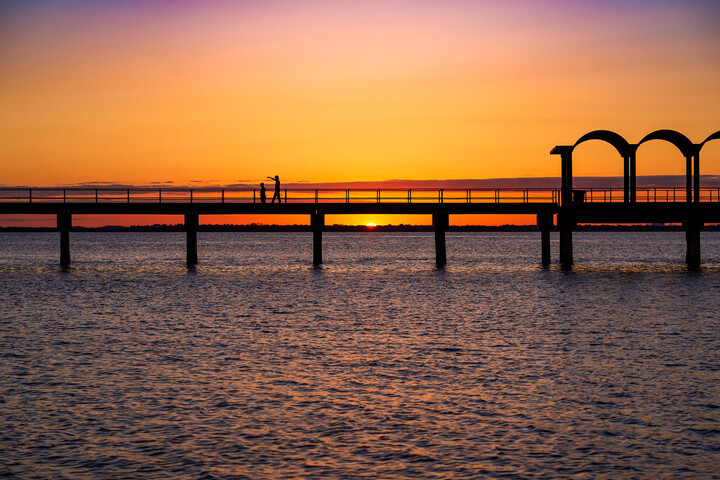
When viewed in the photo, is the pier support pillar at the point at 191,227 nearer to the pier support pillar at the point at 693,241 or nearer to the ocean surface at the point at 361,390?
the ocean surface at the point at 361,390

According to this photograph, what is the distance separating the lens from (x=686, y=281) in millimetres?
50719

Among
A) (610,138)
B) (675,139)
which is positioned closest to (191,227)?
(610,138)

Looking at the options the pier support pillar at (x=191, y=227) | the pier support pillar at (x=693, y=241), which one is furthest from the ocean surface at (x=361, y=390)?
the pier support pillar at (x=693, y=241)

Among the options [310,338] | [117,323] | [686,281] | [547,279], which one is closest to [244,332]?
[310,338]

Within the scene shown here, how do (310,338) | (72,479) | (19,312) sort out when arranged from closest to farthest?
(72,479) < (310,338) < (19,312)

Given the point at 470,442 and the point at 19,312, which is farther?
the point at 19,312

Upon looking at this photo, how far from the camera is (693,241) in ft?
189

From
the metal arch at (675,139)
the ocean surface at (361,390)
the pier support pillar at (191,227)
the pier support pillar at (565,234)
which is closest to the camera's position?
the ocean surface at (361,390)

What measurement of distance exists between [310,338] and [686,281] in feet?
108

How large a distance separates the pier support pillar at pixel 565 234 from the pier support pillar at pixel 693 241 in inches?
318

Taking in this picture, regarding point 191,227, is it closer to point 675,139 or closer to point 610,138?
point 610,138

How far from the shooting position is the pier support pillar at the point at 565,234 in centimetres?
5047

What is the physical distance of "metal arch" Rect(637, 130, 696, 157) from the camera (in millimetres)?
45406

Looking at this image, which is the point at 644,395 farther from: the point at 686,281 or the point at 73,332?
the point at 686,281
